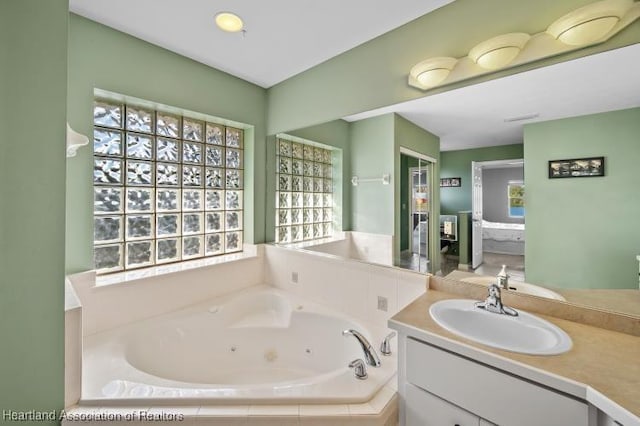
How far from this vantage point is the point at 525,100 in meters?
1.28

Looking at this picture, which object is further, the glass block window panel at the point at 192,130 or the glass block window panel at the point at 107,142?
the glass block window panel at the point at 192,130

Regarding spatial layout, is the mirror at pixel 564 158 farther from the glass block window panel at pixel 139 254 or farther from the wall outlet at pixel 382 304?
the glass block window panel at pixel 139 254

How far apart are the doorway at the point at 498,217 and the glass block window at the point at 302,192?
3.69 ft

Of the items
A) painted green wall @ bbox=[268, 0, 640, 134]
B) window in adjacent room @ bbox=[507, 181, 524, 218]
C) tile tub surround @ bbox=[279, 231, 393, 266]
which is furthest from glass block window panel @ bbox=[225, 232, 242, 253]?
window in adjacent room @ bbox=[507, 181, 524, 218]

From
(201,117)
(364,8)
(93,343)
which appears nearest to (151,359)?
(93,343)

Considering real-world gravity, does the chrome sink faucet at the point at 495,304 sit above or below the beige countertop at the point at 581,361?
above

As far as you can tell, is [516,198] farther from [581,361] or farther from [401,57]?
[401,57]

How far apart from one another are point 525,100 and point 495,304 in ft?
3.39

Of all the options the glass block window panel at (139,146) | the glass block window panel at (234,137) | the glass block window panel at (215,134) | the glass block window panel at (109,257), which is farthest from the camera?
the glass block window panel at (234,137)

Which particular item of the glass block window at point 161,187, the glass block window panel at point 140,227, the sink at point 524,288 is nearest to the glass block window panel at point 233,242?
the glass block window at point 161,187

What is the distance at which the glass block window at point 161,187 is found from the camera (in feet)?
5.88

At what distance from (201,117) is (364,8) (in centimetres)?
154

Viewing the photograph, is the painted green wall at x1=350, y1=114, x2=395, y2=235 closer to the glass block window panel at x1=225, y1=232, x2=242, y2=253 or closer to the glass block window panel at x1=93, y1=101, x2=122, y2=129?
the glass block window panel at x1=225, y1=232, x2=242, y2=253

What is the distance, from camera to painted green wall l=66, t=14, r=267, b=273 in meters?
1.56
